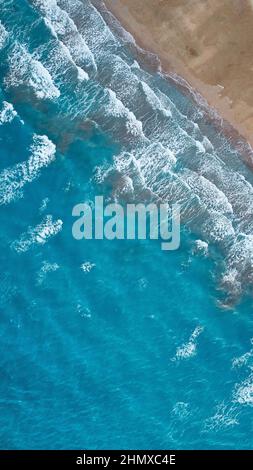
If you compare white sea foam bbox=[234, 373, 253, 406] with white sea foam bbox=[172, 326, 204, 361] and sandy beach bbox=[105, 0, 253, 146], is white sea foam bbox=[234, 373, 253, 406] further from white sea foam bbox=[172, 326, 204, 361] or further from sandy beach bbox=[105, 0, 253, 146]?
sandy beach bbox=[105, 0, 253, 146]

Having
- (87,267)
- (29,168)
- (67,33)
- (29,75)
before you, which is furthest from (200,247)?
(67,33)

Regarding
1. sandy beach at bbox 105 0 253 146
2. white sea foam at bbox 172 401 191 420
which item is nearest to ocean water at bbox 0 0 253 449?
white sea foam at bbox 172 401 191 420

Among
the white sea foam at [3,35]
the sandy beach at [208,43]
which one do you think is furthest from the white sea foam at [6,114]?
the sandy beach at [208,43]

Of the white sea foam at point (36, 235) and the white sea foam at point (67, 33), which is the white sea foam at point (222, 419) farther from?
the white sea foam at point (67, 33)

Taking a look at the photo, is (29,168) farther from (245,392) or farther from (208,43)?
(245,392)
